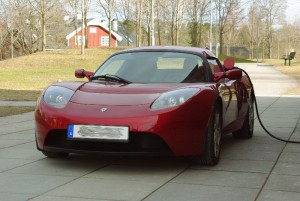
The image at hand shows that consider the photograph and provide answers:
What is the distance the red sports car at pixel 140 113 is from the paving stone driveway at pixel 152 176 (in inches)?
9.4

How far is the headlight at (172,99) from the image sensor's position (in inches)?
203

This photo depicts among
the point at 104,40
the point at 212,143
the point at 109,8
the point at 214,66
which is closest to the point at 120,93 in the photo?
the point at 212,143

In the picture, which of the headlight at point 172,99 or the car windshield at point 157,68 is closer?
the headlight at point 172,99

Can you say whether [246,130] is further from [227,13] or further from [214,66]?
[227,13]

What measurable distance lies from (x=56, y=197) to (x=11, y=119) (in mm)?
6147

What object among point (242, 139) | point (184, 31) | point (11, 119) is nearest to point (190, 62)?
point (242, 139)

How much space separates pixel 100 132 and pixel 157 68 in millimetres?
1478

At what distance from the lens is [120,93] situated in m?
5.44

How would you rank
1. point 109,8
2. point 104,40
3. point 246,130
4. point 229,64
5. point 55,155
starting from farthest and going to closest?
1. point 104,40
2. point 109,8
3. point 246,130
4. point 229,64
5. point 55,155

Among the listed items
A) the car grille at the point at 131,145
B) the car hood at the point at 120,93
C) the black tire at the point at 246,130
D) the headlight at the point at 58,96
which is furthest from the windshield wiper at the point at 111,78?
the black tire at the point at 246,130

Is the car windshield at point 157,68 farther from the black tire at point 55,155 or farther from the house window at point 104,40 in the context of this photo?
the house window at point 104,40

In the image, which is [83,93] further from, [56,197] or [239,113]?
[239,113]

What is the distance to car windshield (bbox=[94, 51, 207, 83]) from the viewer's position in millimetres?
6066

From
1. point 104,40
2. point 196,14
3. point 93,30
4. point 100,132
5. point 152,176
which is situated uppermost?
point 196,14
